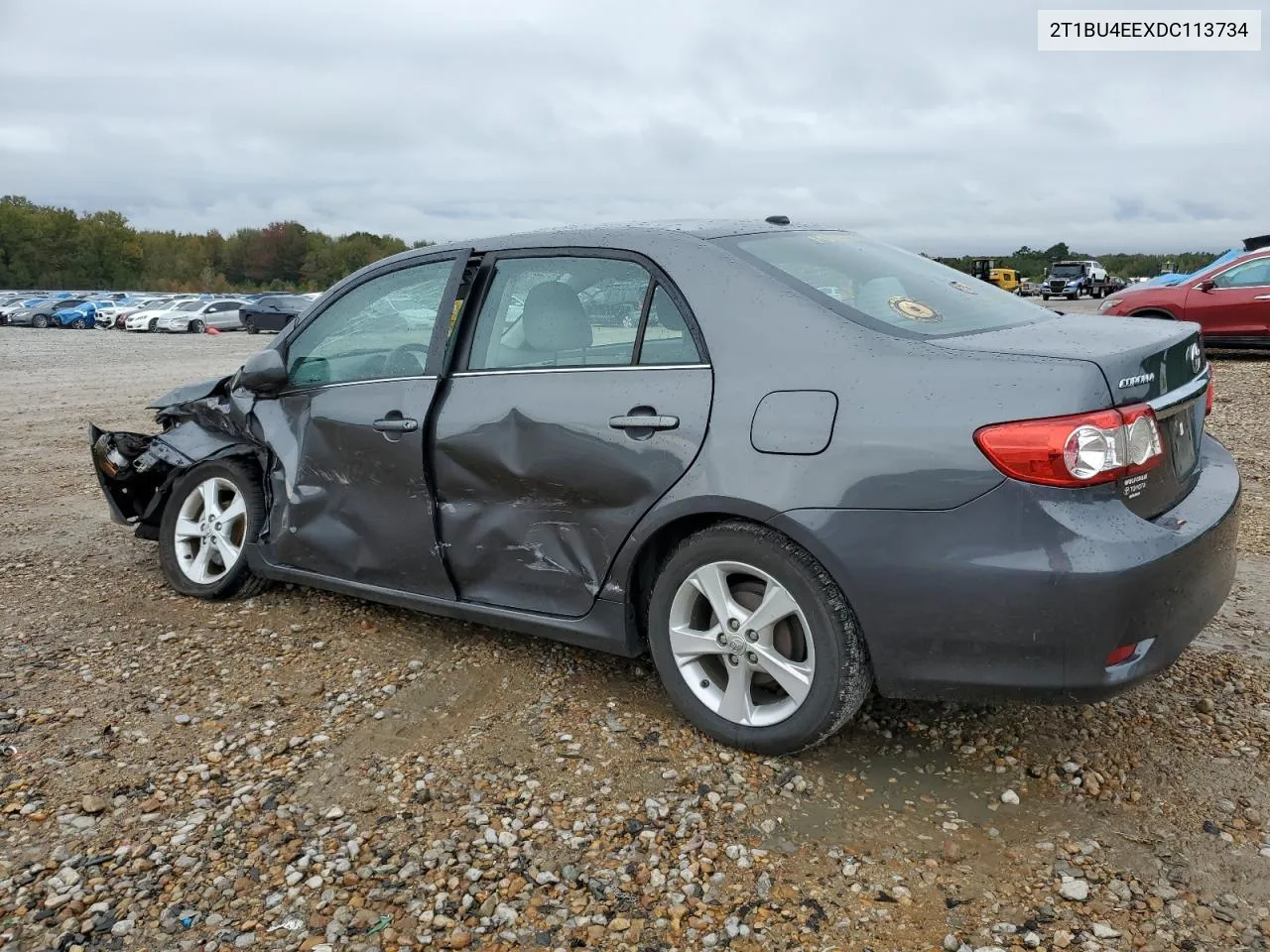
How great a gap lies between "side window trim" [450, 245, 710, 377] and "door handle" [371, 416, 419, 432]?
245mm

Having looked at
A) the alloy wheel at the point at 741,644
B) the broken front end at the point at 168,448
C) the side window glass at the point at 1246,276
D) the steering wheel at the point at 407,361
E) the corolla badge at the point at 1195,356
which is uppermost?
the side window glass at the point at 1246,276

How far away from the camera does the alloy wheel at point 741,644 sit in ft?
9.94

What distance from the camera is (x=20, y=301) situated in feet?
169

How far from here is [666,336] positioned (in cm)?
329

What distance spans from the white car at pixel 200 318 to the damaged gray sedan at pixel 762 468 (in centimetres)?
3892

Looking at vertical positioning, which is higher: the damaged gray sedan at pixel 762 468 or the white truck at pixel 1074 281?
the white truck at pixel 1074 281

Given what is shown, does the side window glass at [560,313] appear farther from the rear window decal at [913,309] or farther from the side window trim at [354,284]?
the rear window decal at [913,309]

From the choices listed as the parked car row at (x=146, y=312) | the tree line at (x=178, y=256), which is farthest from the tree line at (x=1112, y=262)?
the parked car row at (x=146, y=312)

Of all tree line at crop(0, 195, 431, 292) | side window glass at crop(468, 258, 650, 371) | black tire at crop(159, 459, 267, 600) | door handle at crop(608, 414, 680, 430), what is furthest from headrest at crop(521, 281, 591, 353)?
tree line at crop(0, 195, 431, 292)

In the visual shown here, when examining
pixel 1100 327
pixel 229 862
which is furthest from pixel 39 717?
pixel 1100 327

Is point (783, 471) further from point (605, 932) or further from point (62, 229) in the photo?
point (62, 229)

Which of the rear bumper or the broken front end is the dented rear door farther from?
the broken front end

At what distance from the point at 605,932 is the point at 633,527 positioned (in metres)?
1.23

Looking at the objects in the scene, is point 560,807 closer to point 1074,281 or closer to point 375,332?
point 375,332
